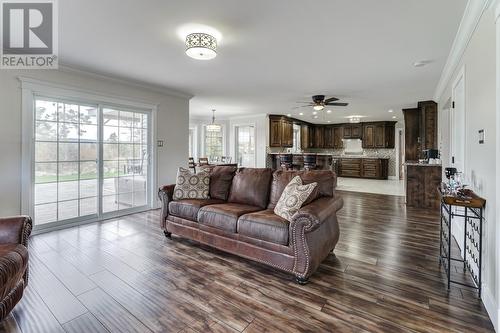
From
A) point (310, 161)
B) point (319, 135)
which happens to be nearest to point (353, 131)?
point (319, 135)

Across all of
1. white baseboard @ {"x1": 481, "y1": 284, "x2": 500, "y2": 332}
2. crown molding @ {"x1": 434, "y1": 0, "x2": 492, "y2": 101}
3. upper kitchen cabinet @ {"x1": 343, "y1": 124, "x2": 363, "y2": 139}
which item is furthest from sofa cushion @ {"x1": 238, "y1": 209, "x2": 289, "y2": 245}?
upper kitchen cabinet @ {"x1": 343, "y1": 124, "x2": 363, "y2": 139}

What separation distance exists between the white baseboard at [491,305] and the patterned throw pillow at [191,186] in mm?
2996

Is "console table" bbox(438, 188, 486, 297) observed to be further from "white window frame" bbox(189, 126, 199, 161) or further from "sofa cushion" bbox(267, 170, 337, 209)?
"white window frame" bbox(189, 126, 199, 161)

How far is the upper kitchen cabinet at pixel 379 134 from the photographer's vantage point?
10.4 metres

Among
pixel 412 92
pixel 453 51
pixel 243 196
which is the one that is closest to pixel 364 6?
pixel 453 51

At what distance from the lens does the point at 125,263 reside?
272cm

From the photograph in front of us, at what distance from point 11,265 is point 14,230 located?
46cm

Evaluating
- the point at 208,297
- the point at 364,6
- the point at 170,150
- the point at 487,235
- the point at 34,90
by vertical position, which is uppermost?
the point at 364,6

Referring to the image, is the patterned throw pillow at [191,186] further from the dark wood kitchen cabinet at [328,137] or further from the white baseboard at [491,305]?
the dark wood kitchen cabinet at [328,137]

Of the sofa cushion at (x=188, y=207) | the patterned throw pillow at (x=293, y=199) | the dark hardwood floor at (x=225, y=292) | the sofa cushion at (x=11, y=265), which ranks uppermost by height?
the patterned throw pillow at (x=293, y=199)

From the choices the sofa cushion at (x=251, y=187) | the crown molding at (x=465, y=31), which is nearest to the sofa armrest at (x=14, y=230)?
the sofa cushion at (x=251, y=187)

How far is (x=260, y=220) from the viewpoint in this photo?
2604 mm

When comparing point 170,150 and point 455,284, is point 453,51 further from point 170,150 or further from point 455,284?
point 170,150

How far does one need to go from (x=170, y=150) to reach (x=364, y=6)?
14.4ft
